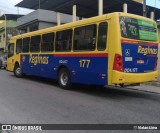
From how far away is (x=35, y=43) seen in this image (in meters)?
16.9

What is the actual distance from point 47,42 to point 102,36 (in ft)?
15.8

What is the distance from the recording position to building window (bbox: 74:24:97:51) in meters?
11.9

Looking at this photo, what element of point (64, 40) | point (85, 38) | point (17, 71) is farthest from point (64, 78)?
point (17, 71)

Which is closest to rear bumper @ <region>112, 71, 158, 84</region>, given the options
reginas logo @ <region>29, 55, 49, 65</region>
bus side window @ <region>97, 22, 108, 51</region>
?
bus side window @ <region>97, 22, 108, 51</region>

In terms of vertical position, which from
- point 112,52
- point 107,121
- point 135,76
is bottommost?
point 107,121

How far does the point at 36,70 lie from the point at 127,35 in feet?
23.1

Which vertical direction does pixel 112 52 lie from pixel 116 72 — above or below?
above

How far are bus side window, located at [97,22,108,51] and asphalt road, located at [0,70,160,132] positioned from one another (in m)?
1.94

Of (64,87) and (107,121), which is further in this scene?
(64,87)

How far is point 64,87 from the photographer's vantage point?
13805mm

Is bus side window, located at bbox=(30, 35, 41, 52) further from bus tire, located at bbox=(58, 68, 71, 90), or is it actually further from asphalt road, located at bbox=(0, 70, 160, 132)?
asphalt road, located at bbox=(0, 70, 160, 132)

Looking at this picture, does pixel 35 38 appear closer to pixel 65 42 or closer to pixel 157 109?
pixel 65 42

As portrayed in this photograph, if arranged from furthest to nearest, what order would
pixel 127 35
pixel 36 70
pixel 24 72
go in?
1. pixel 24 72
2. pixel 36 70
3. pixel 127 35

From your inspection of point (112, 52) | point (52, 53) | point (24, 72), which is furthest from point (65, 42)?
point (24, 72)
